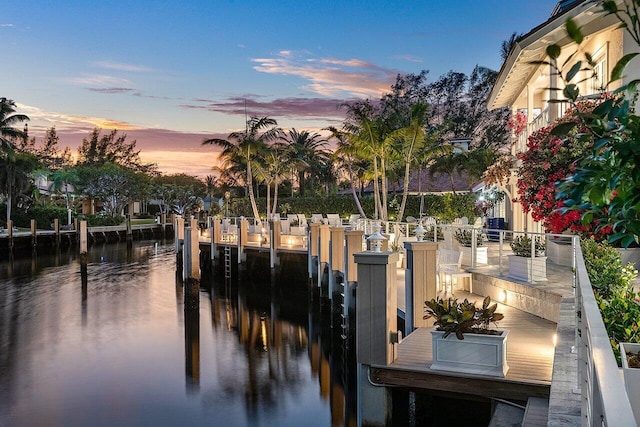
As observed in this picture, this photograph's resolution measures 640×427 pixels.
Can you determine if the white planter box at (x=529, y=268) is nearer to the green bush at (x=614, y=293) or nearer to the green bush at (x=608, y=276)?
the green bush at (x=614, y=293)

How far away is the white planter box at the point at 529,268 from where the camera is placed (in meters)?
10.9

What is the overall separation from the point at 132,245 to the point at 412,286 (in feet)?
143

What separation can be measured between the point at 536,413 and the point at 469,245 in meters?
9.17

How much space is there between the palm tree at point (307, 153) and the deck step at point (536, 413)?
38754mm

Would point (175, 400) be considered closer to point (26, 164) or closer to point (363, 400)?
point (363, 400)

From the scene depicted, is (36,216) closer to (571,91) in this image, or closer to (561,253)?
(561,253)

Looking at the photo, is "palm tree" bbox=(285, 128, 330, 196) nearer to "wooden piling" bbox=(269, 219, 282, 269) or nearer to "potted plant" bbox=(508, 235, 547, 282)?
"wooden piling" bbox=(269, 219, 282, 269)

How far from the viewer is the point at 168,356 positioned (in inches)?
655

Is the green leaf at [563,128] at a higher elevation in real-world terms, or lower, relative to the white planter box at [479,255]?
higher

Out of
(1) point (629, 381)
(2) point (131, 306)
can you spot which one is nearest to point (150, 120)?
(2) point (131, 306)

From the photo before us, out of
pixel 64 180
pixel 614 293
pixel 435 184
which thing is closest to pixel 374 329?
pixel 614 293

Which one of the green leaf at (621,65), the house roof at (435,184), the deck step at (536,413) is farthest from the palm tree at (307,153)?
the green leaf at (621,65)

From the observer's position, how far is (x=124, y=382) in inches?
559

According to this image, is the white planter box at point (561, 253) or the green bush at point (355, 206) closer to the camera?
the white planter box at point (561, 253)
